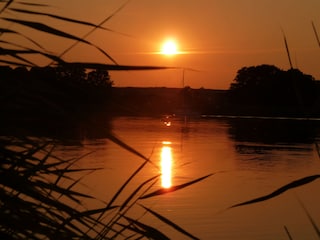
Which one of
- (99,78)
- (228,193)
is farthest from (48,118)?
(228,193)

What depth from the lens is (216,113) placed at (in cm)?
10225

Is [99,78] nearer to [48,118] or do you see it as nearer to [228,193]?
[48,118]

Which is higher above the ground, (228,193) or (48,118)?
(48,118)

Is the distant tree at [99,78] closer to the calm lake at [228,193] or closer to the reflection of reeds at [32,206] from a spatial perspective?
the reflection of reeds at [32,206]

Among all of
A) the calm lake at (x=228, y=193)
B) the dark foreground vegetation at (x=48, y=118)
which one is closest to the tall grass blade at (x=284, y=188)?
the dark foreground vegetation at (x=48, y=118)

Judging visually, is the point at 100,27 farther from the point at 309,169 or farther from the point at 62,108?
the point at 309,169

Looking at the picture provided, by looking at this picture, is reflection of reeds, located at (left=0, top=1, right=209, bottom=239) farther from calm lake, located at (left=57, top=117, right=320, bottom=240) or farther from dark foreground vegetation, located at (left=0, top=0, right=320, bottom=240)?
calm lake, located at (left=57, top=117, right=320, bottom=240)

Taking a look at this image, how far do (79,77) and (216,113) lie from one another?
101218mm

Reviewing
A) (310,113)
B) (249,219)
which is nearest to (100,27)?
(310,113)

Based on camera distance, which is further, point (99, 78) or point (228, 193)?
point (228, 193)

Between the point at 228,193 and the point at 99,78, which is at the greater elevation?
the point at 99,78

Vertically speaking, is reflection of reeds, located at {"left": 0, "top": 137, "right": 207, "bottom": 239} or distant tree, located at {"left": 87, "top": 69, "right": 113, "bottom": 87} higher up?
distant tree, located at {"left": 87, "top": 69, "right": 113, "bottom": 87}

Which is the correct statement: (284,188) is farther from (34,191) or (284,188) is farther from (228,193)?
(228,193)

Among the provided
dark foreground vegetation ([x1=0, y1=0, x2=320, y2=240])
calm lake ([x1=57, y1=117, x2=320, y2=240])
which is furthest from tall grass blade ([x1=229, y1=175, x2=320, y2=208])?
calm lake ([x1=57, y1=117, x2=320, y2=240])
